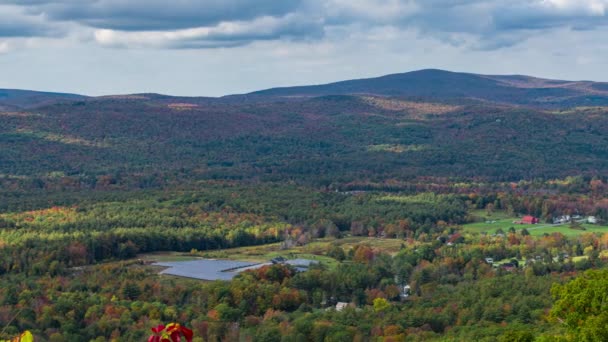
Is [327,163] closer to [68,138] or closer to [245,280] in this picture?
[68,138]

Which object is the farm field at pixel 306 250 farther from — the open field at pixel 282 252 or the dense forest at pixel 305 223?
the dense forest at pixel 305 223

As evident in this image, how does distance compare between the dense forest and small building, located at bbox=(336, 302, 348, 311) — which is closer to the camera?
the dense forest

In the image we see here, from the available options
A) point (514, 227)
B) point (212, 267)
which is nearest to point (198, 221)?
point (212, 267)

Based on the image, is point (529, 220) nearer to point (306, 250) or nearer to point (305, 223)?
point (305, 223)

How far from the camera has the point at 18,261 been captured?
63406 mm

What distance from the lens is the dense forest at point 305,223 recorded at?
4819 cm

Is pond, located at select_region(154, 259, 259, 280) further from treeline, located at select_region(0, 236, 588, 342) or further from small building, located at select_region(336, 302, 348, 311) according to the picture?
small building, located at select_region(336, 302, 348, 311)

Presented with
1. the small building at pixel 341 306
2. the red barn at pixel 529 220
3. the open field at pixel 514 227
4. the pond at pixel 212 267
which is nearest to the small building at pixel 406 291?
the small building at pixel 341 306

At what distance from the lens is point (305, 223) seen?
91.8 m

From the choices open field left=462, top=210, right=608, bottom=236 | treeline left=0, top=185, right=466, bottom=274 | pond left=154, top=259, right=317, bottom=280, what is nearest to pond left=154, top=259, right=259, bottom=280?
pond left=154, top=259, right=317, bottom=280

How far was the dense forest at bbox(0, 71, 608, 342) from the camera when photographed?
48188 millimetres

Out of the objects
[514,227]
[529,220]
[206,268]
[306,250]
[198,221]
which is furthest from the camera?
[529,220]

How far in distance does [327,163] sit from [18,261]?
8742 cm

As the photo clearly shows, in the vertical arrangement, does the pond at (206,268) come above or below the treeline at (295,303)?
below
